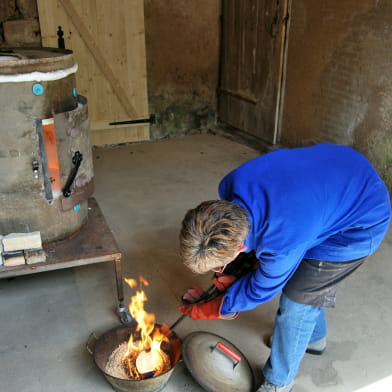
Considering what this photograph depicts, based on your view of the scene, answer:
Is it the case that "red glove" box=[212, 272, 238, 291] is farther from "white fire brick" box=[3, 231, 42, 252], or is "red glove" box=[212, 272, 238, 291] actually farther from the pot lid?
"white fire brick" box=[3, 231, 42, 252]

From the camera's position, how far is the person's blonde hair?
1.45 metres

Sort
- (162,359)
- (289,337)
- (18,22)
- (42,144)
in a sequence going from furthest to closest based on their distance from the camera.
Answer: (18,22)
(42,144)
(162,359)
(289,337)

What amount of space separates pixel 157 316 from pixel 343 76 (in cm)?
283

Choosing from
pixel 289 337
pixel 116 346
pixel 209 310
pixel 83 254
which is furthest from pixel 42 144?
pixel 289 337

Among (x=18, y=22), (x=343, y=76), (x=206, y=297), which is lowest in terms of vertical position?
(x=206, y=297)

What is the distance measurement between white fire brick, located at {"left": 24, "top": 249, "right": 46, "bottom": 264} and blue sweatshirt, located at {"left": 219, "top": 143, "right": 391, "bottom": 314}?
105cm

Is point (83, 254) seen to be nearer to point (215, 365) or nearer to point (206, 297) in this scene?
point (206, 297)

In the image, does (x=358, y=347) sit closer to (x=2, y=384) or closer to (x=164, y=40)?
(x=2, y=384)

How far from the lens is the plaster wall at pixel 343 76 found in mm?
3689

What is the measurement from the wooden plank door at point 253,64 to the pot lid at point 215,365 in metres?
3.36

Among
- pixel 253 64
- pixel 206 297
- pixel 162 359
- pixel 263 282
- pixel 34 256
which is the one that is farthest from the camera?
pixel 253 64

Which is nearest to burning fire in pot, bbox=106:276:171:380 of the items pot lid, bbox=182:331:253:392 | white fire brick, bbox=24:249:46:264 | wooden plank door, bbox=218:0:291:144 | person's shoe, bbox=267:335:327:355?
pot lid, bbox=182:331:253:392

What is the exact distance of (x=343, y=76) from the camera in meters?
4.05

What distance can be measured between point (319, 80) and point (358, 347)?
9.29ft
